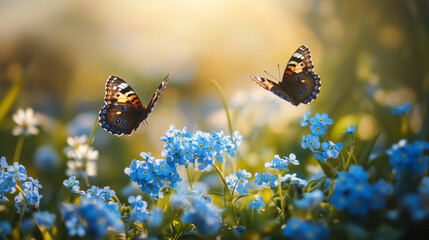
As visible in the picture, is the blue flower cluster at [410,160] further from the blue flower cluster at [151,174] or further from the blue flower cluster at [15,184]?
the blue flower cluster at [15,184]

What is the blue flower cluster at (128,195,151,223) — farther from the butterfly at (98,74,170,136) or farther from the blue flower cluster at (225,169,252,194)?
the butterfly at (98,74,170,136)

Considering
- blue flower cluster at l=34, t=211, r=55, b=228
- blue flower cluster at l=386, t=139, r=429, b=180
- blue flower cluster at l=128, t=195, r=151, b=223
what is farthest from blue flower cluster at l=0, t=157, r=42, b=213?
blue flower cluster at l=386, t=139, r=429, b=180

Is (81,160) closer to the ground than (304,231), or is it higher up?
Answer: closer to the ground

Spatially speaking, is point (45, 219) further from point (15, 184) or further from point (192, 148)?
point (192, 148)

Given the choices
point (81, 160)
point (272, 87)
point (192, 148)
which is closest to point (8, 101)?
point (81, 160)

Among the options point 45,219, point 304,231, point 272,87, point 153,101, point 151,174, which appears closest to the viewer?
point 304,231

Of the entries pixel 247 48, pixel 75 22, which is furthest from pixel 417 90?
pixel 75 22

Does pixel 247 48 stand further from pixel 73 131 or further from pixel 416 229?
pixel 416 229
